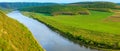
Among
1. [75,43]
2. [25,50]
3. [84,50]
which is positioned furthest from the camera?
[75,43]

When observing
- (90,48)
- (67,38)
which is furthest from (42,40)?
(90,48)

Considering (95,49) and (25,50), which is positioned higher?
(25,50)

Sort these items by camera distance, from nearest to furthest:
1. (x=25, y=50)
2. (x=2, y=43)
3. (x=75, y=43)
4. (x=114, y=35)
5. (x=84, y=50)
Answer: (x=2, y=43) → (x=25, y=50) → (x=84, y=50) → (x=75, y=43) → (x=114, y=35)

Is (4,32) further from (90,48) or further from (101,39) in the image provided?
(101,39)

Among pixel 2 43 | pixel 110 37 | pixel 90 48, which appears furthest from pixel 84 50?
pixel 2 43

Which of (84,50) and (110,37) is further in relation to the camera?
(110,37)

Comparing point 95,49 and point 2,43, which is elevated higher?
point 2,43

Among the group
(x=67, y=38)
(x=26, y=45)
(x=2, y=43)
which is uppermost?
(x=2, y=43)

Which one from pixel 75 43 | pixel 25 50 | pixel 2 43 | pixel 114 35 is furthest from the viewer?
pixel 114 35

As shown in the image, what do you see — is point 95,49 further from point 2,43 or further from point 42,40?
point 2,43
